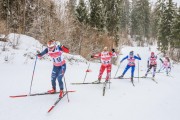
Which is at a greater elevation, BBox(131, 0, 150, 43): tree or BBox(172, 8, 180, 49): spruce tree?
BBox(131, 0, 150, 43): tree

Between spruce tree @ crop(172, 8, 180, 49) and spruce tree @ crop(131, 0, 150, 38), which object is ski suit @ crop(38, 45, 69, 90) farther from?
spruce tree @ crop(131, 0, 150, 38)

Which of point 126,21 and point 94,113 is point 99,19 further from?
point 126,21

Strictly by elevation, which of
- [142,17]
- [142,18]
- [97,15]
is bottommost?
[97,15]

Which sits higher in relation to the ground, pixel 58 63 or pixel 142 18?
pixel 142 18

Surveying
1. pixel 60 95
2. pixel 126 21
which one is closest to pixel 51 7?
pixel 60 95

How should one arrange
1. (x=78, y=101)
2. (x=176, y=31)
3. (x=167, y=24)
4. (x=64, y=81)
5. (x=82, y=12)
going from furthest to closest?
1. (x=167, y=24)
2. (x=176, y=31)
3. (x=82, y=12)
4. (x=78, y=101)
5. (x=64, y=81)

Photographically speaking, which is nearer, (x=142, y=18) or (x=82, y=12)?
(x=82, y=12)

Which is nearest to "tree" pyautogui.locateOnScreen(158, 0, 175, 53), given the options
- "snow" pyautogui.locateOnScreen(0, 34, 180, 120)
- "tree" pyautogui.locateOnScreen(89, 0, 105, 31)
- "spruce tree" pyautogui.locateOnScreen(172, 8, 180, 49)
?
"spruce tree" pyautogui.locateOnScreen(172, 8, 180, 49)

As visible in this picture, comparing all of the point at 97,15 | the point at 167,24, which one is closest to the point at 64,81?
the point at 97,15

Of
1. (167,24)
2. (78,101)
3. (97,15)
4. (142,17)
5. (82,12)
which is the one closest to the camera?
(78,101)

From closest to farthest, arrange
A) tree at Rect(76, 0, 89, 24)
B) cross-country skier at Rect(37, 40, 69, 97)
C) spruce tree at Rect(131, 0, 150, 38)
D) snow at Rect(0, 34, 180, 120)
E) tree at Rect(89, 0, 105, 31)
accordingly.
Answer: snow at Rect(0, 34, 180, 120)
cross-country skier at Rect(37, 40, 69, 97)
tree at Rect(89, 0, 105, 31)
tree at Rect(76, 0, 89, 24)
spruce tree at Rect(131, 0, 150, 38)

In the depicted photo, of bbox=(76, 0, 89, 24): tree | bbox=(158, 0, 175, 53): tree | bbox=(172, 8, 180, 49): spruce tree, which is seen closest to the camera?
bbox=(76, 0, 89, 24): tree

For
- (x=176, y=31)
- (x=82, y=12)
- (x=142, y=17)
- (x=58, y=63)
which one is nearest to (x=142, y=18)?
(x=142, y=17)

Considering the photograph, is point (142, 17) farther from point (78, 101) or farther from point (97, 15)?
point (78, 101)
